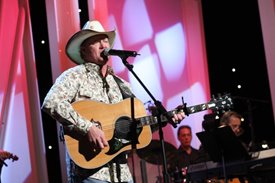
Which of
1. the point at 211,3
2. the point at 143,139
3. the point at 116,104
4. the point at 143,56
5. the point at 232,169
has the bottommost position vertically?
the point at 232,169

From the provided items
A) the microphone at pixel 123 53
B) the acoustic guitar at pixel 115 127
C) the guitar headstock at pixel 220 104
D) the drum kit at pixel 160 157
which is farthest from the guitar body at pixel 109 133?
the drum kit at pixel 160 157

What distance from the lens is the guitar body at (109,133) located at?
151 inches

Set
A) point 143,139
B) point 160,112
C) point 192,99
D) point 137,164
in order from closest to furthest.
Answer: point 160,112 < point 143,139 < point 137,164 < point 192,99

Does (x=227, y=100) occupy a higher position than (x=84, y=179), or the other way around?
(x=227, y=100)

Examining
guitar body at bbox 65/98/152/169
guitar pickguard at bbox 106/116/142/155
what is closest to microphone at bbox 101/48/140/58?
guitar body at bbox 65/98/152/169

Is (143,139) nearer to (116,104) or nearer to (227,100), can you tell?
(116,104)

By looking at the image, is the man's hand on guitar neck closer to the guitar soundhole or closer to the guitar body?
the guitar body

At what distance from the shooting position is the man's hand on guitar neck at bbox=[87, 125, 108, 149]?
374 centimetres

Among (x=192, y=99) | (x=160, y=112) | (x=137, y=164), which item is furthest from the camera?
(x=192, y=99)

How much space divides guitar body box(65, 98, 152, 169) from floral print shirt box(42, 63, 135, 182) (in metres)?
0.07

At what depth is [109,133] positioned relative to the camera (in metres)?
3.98

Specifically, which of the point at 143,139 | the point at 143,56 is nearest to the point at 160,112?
the point at 143,139

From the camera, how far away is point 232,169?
5.03 meters

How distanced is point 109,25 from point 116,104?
3056 mm
